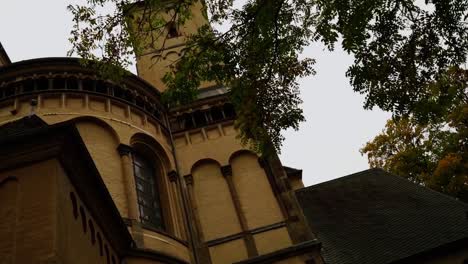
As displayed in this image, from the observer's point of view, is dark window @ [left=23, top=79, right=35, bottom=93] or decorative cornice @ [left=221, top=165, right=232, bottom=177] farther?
decorative cornice @ [left=221, top=165, right=232, bottom=177]

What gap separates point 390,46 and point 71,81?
949cm

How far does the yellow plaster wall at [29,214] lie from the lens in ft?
17.1

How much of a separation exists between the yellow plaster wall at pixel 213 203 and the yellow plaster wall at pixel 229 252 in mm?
363

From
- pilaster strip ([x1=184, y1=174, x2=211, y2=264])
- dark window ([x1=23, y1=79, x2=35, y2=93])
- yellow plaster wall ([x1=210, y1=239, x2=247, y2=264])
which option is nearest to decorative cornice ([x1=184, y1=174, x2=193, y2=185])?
pilaster strip ([x1=184, y1=174, x2=211, y2=264])

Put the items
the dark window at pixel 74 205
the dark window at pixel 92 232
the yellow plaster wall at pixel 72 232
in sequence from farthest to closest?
the dark window at pixel 92 232 < the dark window at pixel 74 205 < the yellow plaster wall at pixel 72 232

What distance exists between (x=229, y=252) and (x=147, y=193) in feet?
9.74

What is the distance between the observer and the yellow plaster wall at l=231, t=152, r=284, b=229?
519 inches

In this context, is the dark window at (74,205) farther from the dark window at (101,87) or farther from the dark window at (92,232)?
the dark window at (101,87)

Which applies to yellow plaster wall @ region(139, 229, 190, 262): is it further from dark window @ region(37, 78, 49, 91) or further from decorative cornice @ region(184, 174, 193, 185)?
dark window @ region(37, 78, 49, 91)

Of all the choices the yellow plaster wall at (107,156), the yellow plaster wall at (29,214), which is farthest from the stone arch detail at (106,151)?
the yellow plaster wall at (29,214)

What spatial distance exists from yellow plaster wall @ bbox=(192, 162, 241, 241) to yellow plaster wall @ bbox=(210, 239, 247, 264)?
0.36 meters

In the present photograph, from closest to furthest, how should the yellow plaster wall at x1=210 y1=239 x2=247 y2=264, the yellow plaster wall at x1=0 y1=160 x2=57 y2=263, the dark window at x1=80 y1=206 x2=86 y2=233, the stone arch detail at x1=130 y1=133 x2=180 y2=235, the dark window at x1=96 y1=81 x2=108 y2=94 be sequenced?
the yellow plaster wall at x1=0 y1=160 x2=57 y2=263 → the dark window at x1=80 y1=206 x2=86 y2=233 → the yellow plaster wall at x1=210 y1=239 x2=247 y2=264 → the stone arch detail at x1=130 y1=133 x2=180 y2=235 → the dark window at x1=96 y1=81 x2=108 y2=94

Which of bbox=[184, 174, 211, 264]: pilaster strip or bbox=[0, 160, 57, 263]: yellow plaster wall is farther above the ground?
bbox=[184, 174, 211, 264]: pilaster strip

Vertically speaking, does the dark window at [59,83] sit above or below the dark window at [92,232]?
above
